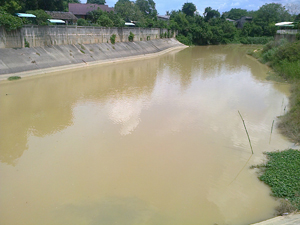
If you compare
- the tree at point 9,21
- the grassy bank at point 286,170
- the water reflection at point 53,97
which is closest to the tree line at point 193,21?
the tree at point 9,21

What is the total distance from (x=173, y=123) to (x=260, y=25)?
5788 centimetres

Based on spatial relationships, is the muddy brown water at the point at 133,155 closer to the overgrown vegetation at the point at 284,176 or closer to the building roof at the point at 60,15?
the overgrown vegetation at the point at 284,176

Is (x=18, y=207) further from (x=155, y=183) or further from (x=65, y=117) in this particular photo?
(x=65, y=117)

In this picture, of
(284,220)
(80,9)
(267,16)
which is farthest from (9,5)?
(267,16)

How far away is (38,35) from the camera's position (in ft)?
68.1

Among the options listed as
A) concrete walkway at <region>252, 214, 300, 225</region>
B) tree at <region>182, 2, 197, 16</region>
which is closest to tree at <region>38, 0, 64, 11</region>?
concrete walkway at <region>252, 214, 300, 225</region>

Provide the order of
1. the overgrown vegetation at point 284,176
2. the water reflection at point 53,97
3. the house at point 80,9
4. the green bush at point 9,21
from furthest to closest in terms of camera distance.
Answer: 1. the house at point 80,9
2. the green bush at point 9,21
3. the water reflection at point 53,97
4. the overgrown vegetation at point 284,176

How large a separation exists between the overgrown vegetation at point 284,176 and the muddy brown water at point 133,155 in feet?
0.83

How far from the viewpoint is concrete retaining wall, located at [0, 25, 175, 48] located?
1888cm

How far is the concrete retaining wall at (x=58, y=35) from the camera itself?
1888 centimetres

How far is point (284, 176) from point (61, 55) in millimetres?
19814

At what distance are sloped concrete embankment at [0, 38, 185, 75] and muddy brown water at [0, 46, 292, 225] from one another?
321 cm

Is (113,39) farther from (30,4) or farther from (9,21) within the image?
(9,21)

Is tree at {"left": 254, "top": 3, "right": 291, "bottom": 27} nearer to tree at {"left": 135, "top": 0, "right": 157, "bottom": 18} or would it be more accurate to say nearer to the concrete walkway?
tree at {"left": 135, "top": 0, "right": 157, "bottom": 18}
